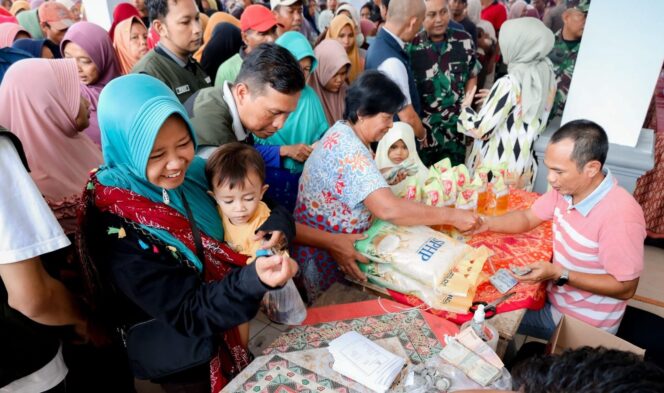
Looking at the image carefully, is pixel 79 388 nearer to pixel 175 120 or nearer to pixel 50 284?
pixel 50 284

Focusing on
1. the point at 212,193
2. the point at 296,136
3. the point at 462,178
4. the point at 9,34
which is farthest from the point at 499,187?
the point at 9,34

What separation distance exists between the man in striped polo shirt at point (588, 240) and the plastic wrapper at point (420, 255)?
27 cm

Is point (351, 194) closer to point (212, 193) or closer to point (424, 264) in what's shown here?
point (424, 264)

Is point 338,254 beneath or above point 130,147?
beneath

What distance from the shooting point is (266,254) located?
1.21 m

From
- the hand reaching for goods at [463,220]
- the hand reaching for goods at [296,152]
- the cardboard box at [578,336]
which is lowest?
the cardboard box at [578,336]

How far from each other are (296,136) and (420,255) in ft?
4.11

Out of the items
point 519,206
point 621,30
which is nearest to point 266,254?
point 519,206

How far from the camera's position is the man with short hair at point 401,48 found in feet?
9.97

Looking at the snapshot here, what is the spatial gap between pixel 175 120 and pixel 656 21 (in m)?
2.85

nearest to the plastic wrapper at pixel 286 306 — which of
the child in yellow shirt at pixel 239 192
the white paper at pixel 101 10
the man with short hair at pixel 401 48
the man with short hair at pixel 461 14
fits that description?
the child in yellow shirt at pixel 239 192

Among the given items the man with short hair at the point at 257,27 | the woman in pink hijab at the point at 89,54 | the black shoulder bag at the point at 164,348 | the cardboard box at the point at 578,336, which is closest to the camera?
the black shoulder bag at the point at 164,348

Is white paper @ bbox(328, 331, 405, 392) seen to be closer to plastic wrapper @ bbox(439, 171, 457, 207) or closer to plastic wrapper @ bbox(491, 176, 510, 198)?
plastic wrapper @ bbox(439, 171, 457, 207)

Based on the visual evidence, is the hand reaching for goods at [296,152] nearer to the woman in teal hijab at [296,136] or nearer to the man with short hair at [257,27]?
the woman in teal hijab at [296,136]
